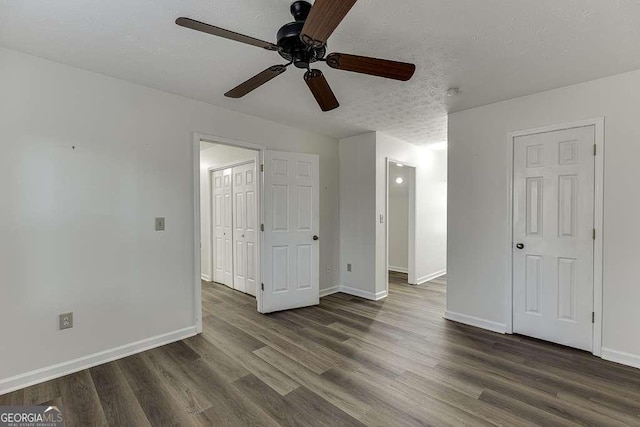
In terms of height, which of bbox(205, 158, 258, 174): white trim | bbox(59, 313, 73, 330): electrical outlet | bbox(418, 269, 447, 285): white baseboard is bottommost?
bbox(418, 269, 447, 285): white baseboard

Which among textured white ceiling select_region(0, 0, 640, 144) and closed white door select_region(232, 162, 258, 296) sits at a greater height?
Result: textured white ceiling select_region(0, 0, 640, 144)

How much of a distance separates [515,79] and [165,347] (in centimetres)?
389

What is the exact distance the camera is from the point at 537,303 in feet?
9.54

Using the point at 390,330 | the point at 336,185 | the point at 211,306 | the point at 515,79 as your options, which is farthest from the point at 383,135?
the point at 211,306

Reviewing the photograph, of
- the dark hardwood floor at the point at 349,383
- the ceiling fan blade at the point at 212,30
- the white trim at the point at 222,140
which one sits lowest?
the dark hardwood floor at the point at 349,383

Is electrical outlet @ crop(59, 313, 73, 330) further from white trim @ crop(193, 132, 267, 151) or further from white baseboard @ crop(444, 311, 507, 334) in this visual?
white baseboard @ crop(444, 311, 507, 334)

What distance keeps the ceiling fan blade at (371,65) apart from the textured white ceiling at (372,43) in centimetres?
31

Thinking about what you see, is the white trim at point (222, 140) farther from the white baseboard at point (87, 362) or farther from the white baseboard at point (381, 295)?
the white baseboard at point (381, 295)

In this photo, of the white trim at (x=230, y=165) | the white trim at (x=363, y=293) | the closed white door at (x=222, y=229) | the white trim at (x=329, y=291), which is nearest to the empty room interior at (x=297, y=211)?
the white trim at (x=363, y=293)

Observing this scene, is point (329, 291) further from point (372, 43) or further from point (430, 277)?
point (372, 43)

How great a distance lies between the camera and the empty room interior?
71.1 inches

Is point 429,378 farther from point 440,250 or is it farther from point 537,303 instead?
point 440,250

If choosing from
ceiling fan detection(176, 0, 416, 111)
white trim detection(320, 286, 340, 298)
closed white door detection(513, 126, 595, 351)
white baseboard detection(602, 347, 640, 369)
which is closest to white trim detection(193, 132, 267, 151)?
ceiling fan detection(176, 0, 416, 111)

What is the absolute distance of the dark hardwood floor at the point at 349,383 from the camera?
73.0 inches
